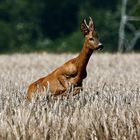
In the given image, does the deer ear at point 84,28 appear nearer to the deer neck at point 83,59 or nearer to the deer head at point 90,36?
the deer head at point 90,36

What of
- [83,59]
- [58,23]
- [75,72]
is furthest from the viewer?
[58,23]

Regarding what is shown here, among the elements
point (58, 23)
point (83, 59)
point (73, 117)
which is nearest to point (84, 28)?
point (83, 59)

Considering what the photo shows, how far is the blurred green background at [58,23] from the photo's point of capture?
63.5 metres

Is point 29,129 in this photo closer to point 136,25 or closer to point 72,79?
point 72,79

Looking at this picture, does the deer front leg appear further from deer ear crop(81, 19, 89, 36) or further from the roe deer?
deer ear crop(81, 19, 89, 36)

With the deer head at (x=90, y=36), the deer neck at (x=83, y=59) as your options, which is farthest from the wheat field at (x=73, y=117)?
the deer head at (x=90, y=36)

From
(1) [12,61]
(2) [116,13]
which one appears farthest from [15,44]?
(1) [12,61]

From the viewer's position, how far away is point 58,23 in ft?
247

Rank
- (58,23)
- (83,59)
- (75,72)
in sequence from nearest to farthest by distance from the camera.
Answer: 1. (75,72)
2. (83,59)
3. (58,23)

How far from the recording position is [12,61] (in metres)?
26.5

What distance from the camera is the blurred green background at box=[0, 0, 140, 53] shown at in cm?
6353

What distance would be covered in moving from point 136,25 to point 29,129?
55280 mm

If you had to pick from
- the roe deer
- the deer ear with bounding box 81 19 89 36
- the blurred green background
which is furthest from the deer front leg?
the blurred green background

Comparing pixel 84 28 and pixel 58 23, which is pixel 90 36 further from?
pixel 58 23
